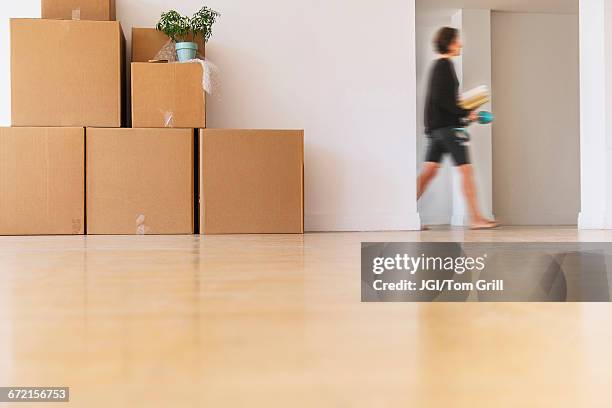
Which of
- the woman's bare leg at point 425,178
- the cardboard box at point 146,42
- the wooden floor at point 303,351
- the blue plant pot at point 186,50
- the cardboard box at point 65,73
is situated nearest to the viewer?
the wooden floor at point 303,351

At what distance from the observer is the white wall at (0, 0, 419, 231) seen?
152 inches

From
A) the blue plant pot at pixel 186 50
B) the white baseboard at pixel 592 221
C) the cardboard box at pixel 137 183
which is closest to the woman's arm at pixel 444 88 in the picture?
the white baseboard at pixel 592 221

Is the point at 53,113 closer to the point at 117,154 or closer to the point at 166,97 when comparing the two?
the point at 117,154

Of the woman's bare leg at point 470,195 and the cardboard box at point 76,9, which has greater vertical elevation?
the cardboard box at point 76,9

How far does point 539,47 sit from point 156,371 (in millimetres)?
6195

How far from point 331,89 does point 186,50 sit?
87 cm

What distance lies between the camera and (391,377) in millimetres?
309

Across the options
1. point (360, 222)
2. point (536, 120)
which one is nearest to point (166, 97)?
point (360, 222)

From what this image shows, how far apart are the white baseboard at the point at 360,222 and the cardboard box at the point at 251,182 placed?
48cm

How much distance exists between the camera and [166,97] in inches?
136

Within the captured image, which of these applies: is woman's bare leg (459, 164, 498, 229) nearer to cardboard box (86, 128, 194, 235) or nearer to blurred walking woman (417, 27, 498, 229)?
blurred walking woman (417, 27, 498, 229)

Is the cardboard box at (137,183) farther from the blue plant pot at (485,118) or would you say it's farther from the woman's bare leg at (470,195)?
the blue plant pot at (485,118)

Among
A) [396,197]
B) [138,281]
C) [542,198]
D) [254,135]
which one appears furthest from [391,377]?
[542,198]

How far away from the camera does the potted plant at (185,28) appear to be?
139 inches
